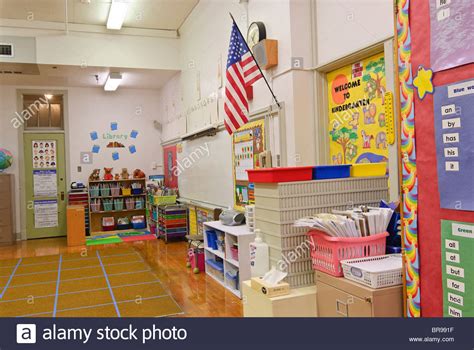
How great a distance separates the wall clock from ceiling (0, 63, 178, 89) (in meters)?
3.92

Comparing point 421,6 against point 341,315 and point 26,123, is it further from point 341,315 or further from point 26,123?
point 26,123

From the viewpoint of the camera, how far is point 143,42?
315 inches

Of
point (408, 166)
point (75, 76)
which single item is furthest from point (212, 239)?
point (75, 76)

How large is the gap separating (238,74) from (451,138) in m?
2.90

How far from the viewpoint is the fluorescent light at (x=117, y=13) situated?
6480 millimetres

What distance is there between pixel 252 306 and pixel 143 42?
713 centimetres

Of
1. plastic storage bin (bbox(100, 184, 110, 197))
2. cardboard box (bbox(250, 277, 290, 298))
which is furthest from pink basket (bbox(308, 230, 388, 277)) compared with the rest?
plastic storage bin (bbox(100, 184, 110, 197))

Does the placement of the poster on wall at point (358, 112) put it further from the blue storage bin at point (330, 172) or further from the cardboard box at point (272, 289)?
the cardboard box at point (272, 289)

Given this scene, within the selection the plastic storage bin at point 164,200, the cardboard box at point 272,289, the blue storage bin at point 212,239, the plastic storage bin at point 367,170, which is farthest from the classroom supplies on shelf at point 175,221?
the cardboard box at point 272,289

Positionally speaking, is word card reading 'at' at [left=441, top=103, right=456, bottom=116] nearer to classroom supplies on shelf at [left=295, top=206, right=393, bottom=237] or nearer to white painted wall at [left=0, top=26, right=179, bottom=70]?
classroom supplies on shelf at [left=295, top=206, right=393, bottom=237]

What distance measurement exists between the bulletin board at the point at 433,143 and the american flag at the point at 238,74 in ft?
7.96

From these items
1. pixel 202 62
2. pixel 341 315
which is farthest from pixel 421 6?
pixel 202 62

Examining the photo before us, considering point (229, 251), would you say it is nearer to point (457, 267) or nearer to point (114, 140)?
point (457, 267)

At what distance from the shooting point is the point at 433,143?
61.9 inches
